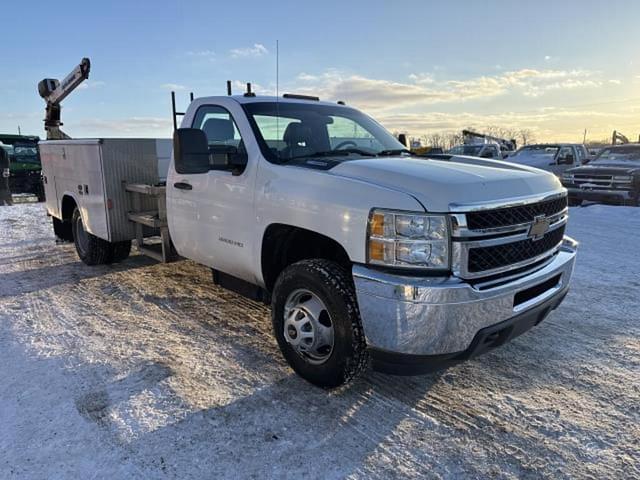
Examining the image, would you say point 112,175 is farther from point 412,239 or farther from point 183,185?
point 412,239

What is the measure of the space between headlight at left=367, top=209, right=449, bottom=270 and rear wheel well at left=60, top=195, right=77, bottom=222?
5.68 meters

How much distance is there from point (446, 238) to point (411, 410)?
119 cm

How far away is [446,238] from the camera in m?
2.73

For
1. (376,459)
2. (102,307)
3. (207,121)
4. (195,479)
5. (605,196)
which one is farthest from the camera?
(605,196)

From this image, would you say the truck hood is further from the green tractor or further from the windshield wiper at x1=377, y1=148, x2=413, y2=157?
the green tractor

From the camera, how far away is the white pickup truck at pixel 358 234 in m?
2.74

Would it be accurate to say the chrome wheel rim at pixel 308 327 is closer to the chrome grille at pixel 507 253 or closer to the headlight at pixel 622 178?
the chrome grille at pixel 507 253

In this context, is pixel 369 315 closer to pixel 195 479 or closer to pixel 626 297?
pixel 195 479

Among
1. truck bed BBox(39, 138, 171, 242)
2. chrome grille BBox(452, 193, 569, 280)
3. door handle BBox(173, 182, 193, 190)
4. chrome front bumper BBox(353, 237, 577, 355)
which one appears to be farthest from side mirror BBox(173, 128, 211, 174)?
truck bed BBox(39, 138, 171, 242)

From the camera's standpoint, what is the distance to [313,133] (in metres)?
4.19

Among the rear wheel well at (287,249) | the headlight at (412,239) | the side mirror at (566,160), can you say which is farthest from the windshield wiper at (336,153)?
the side mirror at (566,160)

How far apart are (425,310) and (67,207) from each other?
20.4ft

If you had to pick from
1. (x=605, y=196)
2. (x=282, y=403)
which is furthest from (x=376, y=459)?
(x=605, y=196)

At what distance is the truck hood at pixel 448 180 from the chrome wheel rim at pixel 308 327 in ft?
3.01
